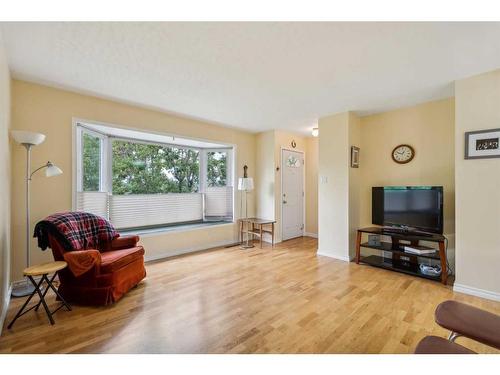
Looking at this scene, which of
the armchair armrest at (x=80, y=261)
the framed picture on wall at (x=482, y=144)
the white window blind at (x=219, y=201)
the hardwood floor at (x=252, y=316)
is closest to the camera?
the hardwood floor at (x=252, y=316)

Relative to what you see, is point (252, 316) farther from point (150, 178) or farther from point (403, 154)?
point (403, 154)

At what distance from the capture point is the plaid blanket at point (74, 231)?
2287 millimetres

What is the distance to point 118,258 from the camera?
244cm

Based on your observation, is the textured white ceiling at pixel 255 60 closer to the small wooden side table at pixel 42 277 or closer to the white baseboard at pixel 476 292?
the small wooden side table at pixel 42 277

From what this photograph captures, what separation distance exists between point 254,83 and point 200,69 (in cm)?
65

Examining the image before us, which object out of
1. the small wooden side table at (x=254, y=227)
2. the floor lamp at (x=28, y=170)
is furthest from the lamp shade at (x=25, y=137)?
the small wooden side table at (x=254, y=227)

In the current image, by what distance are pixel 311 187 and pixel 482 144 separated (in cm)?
329

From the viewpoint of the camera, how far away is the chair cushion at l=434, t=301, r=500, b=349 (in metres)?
1.03

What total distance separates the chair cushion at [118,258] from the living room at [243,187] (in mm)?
18

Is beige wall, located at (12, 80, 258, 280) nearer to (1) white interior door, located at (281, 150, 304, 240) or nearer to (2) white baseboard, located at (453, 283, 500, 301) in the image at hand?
(1) white interior door, located at (281, 150, 304, 240)

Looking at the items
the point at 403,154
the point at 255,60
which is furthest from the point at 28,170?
the point at 403,154

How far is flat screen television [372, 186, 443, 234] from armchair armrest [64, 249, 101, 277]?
3712mm
